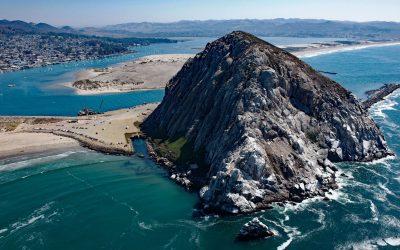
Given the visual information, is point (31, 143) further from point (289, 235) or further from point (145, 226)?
point (289, 235)

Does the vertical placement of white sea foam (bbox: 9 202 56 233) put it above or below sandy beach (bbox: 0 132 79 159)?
below

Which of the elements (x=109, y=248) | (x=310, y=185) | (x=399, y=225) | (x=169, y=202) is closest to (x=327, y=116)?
(x=310, y=185)

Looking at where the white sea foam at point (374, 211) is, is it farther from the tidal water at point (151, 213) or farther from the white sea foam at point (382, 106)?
the white sea foam at point (382, 106)

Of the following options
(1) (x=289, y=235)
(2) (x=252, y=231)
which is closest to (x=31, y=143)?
(2) (x=252, y=231)

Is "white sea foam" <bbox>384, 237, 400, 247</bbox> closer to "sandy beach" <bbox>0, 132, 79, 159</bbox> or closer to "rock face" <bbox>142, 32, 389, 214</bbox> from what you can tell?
"rock face" <bbox>142, 32, 389, 214</bbox>

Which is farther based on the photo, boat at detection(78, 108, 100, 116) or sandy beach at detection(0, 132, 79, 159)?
boat at detection(78, 108, 100, 116)

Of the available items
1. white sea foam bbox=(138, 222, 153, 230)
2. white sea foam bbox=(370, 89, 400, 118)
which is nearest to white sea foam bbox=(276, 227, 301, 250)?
white sea foam bbox=(138, 222, 153, 230)
